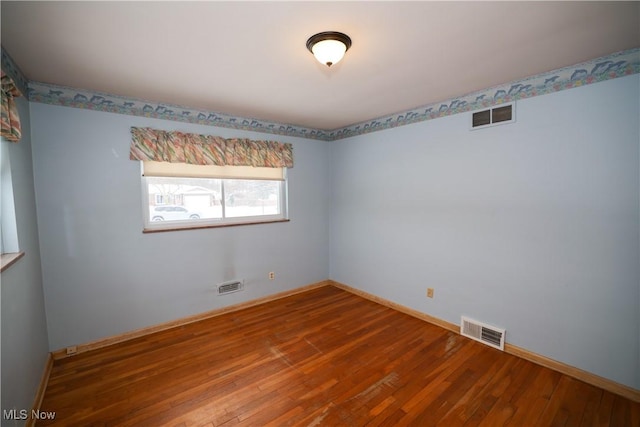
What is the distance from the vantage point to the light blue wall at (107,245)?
244cm

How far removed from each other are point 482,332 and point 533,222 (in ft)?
3.87

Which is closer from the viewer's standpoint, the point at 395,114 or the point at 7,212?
the point at 7,212

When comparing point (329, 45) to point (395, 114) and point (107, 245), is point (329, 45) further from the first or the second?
point (107, 245)

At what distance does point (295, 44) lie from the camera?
1.76 m

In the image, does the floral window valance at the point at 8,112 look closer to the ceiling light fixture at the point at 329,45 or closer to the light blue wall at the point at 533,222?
the ceiling light fixture at the point at 329,45

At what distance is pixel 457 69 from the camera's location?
216cm

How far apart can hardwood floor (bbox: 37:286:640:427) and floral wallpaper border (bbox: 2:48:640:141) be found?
2312mm

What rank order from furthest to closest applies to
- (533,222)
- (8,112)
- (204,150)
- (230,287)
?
(230,287)
(204,150)
(533,222)
(8,112)

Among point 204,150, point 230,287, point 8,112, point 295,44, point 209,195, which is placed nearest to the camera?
point 8,112

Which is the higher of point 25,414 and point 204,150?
point 204,150

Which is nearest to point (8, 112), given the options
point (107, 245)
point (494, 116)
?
point (107, 245)

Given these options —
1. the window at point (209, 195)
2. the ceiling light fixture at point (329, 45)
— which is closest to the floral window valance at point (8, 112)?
the window at point (209, 195)

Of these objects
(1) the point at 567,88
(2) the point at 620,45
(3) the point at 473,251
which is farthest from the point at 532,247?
(2) the point at 620,45

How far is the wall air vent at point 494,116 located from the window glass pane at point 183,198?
2884 mm
